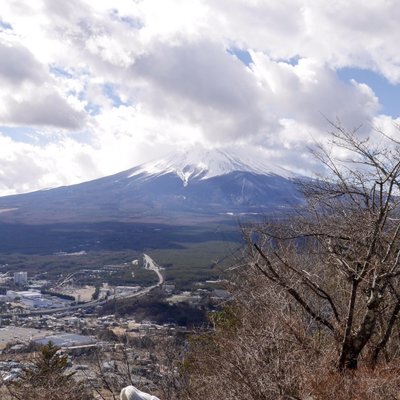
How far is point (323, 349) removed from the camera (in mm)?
7328

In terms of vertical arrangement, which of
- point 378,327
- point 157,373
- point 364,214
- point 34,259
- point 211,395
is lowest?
point 34,259

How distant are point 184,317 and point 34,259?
152 feet

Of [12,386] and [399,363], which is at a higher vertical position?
[399,363]

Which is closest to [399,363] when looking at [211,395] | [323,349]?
[323,349]

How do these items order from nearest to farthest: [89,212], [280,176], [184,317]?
[184,317], [89,212], [280,176]

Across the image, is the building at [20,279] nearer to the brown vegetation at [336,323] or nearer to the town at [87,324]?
the town at [87,324]

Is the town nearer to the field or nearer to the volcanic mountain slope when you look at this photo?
the field

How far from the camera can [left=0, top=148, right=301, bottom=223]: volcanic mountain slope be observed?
381 ft

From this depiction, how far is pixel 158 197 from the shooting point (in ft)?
521

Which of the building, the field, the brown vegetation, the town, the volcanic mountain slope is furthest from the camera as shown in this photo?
the volcanic mountain slope

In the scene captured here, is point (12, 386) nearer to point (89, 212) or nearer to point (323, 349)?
point (323, 349)

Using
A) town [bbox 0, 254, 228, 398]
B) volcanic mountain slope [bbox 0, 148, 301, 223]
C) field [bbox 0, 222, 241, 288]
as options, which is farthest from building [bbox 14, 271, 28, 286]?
volcanic mountain slope [bbox 0, 148, 301, 223]

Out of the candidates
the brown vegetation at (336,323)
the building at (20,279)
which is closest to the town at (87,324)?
the building at (20,279)

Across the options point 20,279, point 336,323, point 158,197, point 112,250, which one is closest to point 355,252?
point 336,323
